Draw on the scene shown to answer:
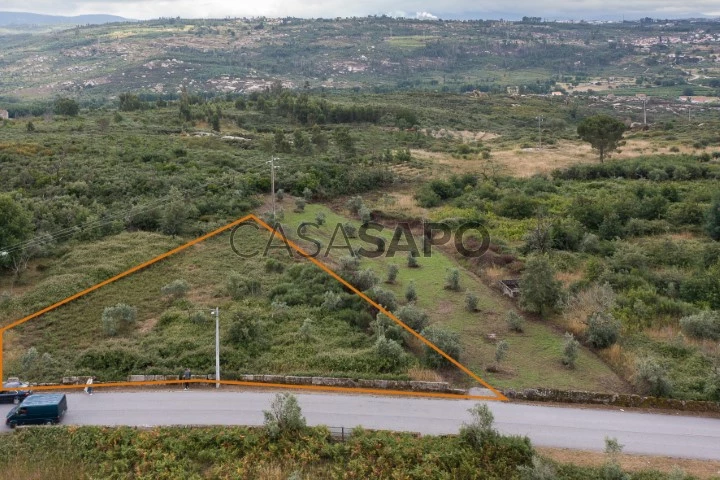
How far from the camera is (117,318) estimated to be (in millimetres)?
20047

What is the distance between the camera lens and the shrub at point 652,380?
15.2 m

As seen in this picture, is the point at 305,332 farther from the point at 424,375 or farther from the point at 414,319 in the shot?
the point at 424,375

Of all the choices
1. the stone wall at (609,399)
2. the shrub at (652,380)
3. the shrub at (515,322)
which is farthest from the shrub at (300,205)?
the shrub at (652,380)

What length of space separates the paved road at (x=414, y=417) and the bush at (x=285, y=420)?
0.84 m

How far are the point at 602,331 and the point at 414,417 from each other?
733cm

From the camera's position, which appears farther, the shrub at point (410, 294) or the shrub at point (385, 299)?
the shrub at point (410, 294)

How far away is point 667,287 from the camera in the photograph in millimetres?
22375

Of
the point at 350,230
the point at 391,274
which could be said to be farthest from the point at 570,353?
the point at 350,230

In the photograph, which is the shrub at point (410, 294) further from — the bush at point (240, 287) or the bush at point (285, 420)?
the bush at point (285, 420)

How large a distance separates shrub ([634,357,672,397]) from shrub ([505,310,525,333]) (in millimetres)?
4601

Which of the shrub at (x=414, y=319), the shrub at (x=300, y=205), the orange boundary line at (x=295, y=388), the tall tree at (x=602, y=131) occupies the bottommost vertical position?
Result: the orange boundary line at (x=295, y=388)

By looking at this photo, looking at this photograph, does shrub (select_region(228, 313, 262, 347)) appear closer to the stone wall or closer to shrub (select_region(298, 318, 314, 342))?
shrub (select_region(298, 318, 314, 342))

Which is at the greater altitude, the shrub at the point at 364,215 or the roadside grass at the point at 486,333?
the shrub at the point at 364,215

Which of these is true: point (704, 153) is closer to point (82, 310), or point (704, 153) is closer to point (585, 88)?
point (82, 310)
